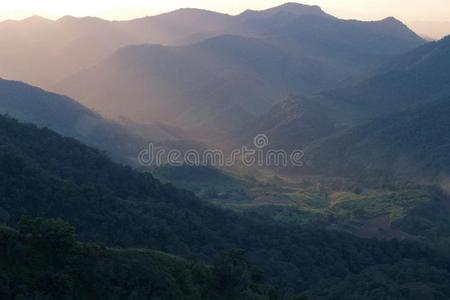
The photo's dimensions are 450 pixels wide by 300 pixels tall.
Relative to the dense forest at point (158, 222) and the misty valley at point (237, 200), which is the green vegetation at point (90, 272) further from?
the dense forest at point (158, 222)

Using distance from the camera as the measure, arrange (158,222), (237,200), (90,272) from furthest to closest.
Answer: (237,200)
(158,222)
(90,272)

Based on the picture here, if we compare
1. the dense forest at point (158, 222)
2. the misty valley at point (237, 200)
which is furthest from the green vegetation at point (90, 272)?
the dense forest at point (158, 222)

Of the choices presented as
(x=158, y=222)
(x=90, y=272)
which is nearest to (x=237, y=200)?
(x=158, y=222)

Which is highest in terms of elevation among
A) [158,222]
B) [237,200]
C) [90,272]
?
[237,200]

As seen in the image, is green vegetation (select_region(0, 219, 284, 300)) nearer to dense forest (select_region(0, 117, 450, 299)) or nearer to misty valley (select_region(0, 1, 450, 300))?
misty valley (select_region(0, 1, 450, 300))

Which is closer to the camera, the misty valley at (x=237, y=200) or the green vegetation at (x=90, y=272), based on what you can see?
the green vegetation at (x=90, y=272)

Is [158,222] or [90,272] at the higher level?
[158,222]

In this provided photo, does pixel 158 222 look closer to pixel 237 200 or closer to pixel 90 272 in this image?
pixel 90 272

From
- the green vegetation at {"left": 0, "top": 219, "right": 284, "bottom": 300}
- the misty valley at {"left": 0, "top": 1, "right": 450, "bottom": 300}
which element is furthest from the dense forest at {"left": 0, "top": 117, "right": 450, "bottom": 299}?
the green vegetation at {"left": 0, "top": 219, "right": 284, "bottom": 300}

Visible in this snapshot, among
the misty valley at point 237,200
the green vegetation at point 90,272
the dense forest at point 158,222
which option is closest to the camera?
the green vegetation at point 90,272

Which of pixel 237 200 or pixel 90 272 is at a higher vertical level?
pixel 237 200

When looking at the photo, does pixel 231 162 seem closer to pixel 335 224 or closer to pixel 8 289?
pixel 335 224

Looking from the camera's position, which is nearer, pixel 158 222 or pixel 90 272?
pixel 90 272

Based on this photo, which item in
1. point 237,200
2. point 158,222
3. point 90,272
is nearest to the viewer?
point 90,272
